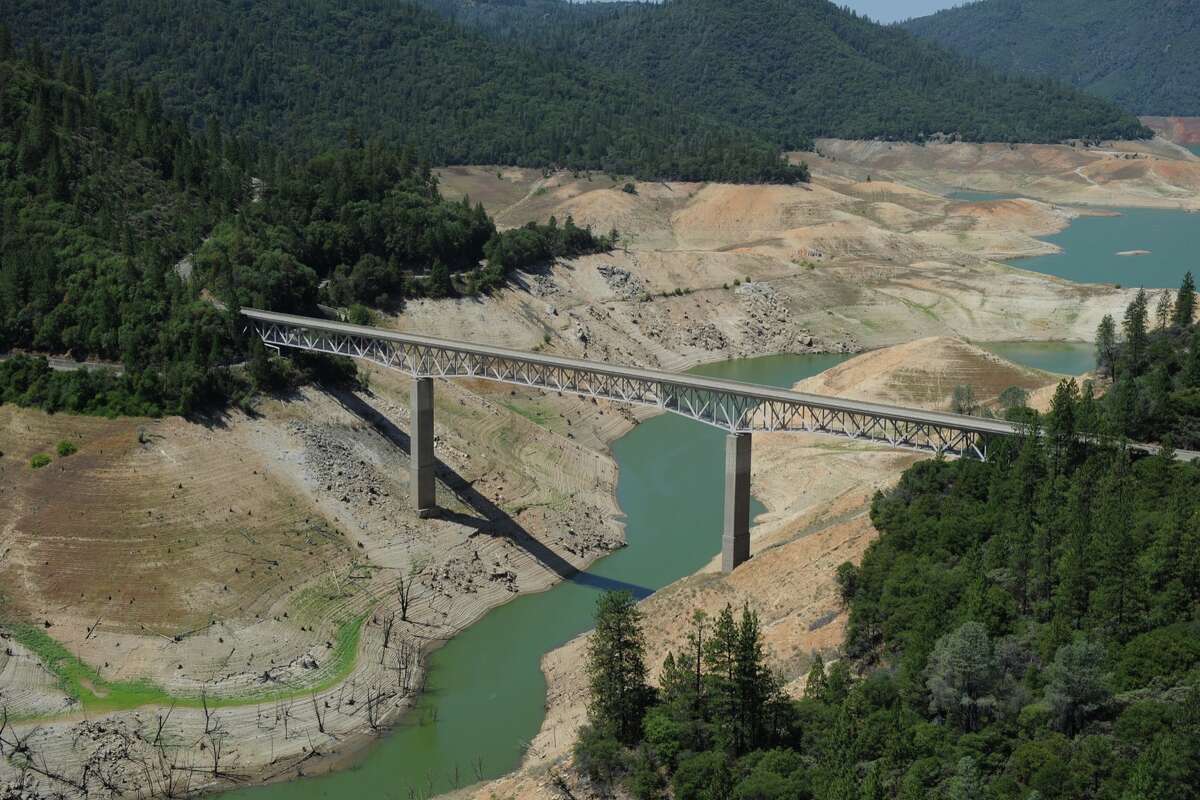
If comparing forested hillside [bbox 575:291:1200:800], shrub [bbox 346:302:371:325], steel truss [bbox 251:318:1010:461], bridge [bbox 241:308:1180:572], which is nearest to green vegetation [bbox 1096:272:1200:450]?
bridge [bbox 241:308:1180:572]

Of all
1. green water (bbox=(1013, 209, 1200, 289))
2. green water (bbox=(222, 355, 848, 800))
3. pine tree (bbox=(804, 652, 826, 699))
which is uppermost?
green water (bbox=(1013, 209, 1200, 289))

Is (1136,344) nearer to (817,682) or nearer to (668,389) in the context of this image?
(668,389)

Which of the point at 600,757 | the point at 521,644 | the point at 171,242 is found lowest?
the point at 521,644

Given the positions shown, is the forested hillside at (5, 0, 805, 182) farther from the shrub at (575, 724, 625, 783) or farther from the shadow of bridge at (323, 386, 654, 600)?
the shrub at (575, 724, 625, 783)

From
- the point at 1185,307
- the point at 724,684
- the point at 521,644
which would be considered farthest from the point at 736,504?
the point at 1185,307

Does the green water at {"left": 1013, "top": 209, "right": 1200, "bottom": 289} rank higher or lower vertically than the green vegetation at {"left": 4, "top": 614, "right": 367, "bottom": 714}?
higher

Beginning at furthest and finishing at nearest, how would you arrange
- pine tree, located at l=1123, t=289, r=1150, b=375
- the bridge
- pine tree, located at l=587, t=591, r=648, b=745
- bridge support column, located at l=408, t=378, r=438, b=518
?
bridge support column, located at l=408, t=378, r=438, b=518 < pine tree, located at l=1123, t=289, r=1150, b=375 < the bridge < pine tree, located at l=587, t=591, r=648, b=745
